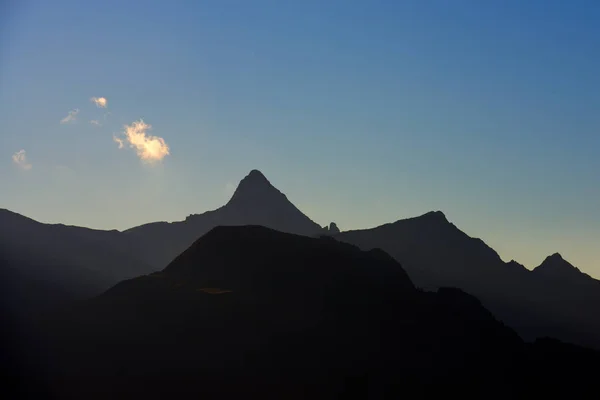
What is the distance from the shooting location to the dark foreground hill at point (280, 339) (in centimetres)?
7900

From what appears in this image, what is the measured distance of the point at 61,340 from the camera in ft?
282

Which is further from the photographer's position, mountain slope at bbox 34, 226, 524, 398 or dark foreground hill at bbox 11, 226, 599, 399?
mountain slope at bbox 34, 226, 524, 398

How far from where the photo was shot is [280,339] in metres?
87.8

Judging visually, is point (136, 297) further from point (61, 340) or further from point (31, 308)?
point (31, 308)

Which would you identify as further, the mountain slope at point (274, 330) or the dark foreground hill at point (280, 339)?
the mountain slope at point (274, 330)

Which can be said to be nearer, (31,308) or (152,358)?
(152,358)

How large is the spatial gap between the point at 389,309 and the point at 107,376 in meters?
54.0

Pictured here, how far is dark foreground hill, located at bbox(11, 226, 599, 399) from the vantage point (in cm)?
7900

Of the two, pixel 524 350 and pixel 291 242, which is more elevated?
pixel 291 242

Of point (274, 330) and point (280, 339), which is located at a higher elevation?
point (274, 330)

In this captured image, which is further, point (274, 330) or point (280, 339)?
point (274, 330)

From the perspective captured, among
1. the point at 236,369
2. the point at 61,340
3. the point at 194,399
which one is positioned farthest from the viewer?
the point at 61,340

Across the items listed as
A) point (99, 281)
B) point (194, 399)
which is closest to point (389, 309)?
point (194, 399)

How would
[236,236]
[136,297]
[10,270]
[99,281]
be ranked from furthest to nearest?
[99,281] < [10,270] < [236,236] < [136,297]
